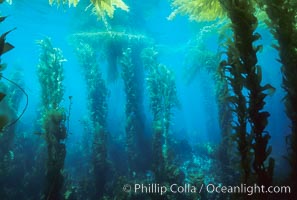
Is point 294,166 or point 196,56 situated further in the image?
point 196,56

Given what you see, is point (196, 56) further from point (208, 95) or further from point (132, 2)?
point (132, 2)

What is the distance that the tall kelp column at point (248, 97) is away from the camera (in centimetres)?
399

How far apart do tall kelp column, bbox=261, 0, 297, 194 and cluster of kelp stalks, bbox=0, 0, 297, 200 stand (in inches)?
0.7

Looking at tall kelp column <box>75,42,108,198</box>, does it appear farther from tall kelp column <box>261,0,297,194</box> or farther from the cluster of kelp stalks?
tall kelp column <box>261,0,297,194</box>

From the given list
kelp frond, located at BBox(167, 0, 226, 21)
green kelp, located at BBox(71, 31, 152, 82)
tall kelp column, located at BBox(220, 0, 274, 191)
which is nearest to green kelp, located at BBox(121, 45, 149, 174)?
green kelp, located at BBox(71, 31, 152, 82)

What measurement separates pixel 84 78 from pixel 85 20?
814 cm

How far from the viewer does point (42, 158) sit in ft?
36.9

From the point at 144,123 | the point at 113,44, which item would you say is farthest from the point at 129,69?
the point at 113,44

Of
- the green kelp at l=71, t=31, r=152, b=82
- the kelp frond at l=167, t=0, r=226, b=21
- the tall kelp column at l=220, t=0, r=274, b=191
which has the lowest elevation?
the tall kelp column at l=220, t=0, r=274, b=191

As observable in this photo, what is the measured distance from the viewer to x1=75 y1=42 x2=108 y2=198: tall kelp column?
35.0ft

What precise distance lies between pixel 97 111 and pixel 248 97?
10.3 metres

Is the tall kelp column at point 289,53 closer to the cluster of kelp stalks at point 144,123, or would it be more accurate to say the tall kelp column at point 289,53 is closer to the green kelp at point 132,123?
the cluster of kelp stalks at point 144,123

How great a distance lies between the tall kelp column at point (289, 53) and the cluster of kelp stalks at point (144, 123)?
0.05ft

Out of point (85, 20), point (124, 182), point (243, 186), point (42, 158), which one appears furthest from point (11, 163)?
point (85, 20)
